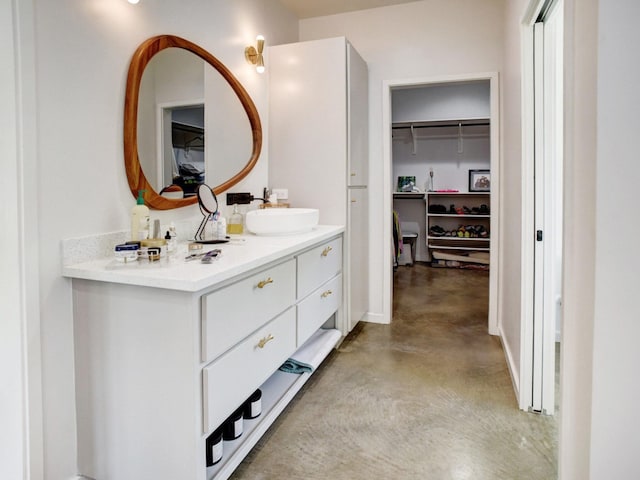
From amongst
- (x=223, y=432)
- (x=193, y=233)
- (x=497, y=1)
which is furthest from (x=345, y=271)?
(x=497, y=1)

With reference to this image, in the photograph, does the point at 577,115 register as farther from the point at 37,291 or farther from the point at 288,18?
the point at 288,18

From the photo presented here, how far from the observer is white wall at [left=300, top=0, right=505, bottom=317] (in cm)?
316

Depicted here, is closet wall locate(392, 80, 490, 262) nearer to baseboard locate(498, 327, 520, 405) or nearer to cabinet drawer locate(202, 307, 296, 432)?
baseboard locate(498, 327, 520, 405)

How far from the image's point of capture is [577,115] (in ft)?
3.76

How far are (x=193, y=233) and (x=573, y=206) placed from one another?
1716mm

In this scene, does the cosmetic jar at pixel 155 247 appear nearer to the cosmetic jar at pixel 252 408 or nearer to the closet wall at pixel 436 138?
the cosmetic jar at pixel 252 408

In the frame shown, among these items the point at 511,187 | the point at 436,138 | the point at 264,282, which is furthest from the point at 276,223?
the point at 436,138

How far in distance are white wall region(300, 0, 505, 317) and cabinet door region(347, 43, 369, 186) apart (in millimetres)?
108

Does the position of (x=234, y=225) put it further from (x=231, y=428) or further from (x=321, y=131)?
(x=231, y=428)

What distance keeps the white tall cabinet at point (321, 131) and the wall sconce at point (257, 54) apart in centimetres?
23

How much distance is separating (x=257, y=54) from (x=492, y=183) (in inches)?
76.0

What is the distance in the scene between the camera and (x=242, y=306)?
1595mm

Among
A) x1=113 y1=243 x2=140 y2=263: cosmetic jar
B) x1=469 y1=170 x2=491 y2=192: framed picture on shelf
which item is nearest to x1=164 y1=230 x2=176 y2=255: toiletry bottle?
x1=113 y1=243 x2=140 y2=263: cosmetic jar

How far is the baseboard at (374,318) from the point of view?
3.55 metres
